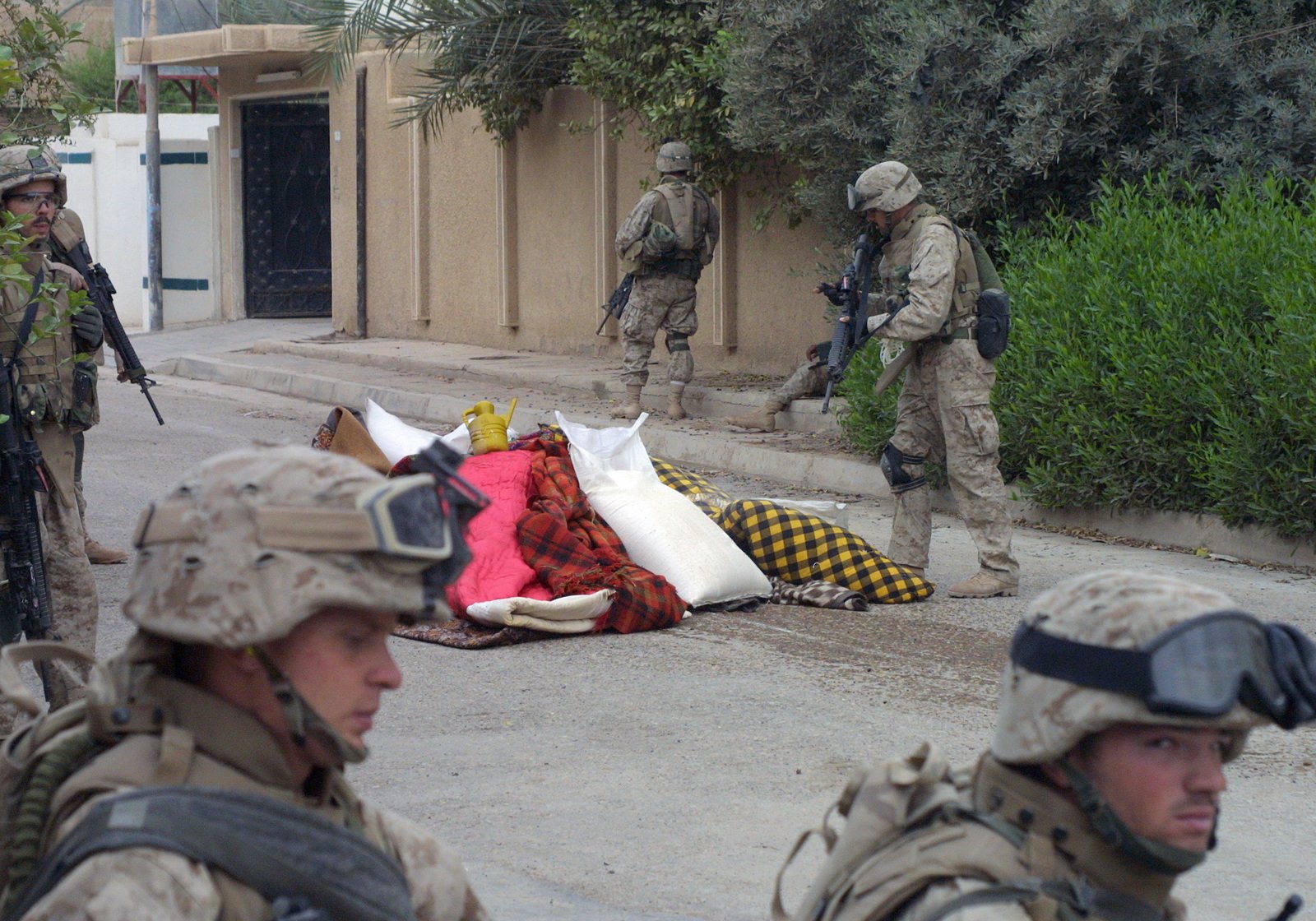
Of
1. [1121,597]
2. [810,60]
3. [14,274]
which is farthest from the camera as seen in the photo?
[810,60]

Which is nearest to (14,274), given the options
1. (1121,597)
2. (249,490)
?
(249,490)

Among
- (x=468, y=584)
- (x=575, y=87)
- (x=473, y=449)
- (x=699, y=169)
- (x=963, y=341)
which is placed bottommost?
(x=468, y=584)

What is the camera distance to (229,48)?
18453 mm

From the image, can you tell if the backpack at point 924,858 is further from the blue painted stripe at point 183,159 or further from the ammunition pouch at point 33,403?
the blue painted stripe at point 183,159

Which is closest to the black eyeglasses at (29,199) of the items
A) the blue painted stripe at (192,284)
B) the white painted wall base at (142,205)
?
the white painted wall base at (142,205)

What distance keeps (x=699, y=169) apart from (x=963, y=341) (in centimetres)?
676

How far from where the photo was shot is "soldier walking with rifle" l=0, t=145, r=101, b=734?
15.3ft

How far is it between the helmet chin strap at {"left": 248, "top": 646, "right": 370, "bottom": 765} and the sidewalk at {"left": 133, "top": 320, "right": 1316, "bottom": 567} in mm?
6891

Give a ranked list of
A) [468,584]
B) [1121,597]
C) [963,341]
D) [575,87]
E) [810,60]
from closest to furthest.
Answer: [1121,597]
[468,584]
[963,341]
[810,60]
[575,87]

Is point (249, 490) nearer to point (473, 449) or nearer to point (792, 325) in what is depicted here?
point (473, 449)

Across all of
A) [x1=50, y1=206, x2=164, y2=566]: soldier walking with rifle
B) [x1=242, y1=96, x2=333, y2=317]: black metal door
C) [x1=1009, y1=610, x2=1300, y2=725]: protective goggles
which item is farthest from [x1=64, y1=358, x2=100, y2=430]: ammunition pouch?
[x1=242, y1=96, x2=333, y2=317]: black metal door

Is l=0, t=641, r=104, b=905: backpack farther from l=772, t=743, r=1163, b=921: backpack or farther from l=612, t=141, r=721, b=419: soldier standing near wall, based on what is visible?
l=612, t=141, r=721, b=419: soldier standing near wall

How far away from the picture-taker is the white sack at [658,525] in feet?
21.9

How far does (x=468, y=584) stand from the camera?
637 centimetres
